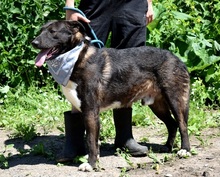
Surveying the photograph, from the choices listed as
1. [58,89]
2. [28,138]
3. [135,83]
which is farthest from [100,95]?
[58,89]

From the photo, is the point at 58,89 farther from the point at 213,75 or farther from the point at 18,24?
the point at 213,75

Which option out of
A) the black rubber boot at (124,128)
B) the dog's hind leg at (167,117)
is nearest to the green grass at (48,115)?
the dog's hind leg at (167,117)

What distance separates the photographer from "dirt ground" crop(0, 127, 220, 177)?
16.7 ft

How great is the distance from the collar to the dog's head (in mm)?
57

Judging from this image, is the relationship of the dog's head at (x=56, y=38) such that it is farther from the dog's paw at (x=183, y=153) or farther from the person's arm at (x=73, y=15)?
the dog's paw at (x=183, y=153)

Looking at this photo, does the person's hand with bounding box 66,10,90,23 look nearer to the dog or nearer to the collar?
the dog

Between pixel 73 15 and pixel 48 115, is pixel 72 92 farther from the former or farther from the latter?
pixel 48 115

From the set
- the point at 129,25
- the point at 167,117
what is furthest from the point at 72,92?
the point at 167,117

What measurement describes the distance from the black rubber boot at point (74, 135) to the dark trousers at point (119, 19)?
2.70ft

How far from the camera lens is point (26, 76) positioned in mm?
8102

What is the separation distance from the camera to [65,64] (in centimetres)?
512

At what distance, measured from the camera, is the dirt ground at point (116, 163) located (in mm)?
5102

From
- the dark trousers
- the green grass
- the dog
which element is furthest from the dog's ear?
the green grass

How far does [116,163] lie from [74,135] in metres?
0.51
